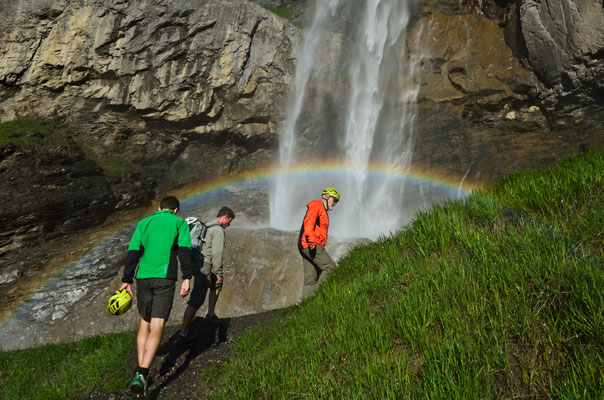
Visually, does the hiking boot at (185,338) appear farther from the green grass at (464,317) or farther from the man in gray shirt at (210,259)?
the green grass at (464,317)

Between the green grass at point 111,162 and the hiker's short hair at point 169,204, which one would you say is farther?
the green grass at point 111,162

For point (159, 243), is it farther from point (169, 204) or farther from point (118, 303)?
point (118, 303)

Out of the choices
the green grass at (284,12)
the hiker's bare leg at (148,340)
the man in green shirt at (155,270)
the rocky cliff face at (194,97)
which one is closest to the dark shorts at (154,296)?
the man in green shirt at (155,270)

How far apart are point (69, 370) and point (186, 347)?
178 cm

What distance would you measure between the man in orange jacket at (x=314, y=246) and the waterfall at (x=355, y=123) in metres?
13.9

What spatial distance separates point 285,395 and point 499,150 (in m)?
20.1

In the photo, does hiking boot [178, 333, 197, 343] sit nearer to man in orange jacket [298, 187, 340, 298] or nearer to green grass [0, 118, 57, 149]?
man in orange jacket [298, 187, 340, 298]

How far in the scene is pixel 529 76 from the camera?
17734mm

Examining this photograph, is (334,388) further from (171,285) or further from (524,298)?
(171,285)

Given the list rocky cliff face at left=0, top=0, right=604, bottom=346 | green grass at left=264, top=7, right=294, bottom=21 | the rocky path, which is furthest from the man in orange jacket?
green grass at left=264, top=7, right=294, bottom=21

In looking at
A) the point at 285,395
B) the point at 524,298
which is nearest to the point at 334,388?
the point at 285,395

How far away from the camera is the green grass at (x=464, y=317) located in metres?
2.29

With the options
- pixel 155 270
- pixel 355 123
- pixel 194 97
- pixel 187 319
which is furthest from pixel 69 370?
pixel 355 123

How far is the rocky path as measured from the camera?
449 centimetres
